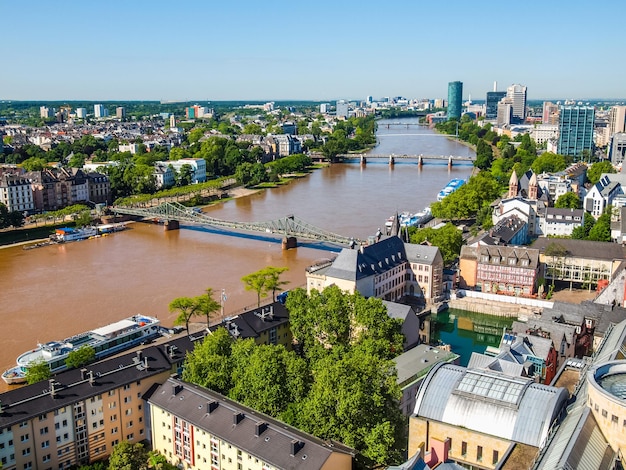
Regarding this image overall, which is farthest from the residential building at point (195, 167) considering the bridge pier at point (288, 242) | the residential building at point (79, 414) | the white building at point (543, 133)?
the white building at point (543, 133)

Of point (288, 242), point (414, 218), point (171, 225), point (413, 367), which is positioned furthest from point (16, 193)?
point (413, 367)

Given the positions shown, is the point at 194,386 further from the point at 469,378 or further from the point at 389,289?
the point at 389,289

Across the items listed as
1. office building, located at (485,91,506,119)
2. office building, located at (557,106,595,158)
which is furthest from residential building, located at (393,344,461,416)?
office building, located at (485,91,506,119)

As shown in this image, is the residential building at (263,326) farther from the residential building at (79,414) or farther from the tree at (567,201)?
the tree at (567,201)

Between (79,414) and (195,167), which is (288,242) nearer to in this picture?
(79,414)

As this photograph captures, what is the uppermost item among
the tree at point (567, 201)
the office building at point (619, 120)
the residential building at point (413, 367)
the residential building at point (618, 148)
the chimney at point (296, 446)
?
the office building at point (619, 120)
